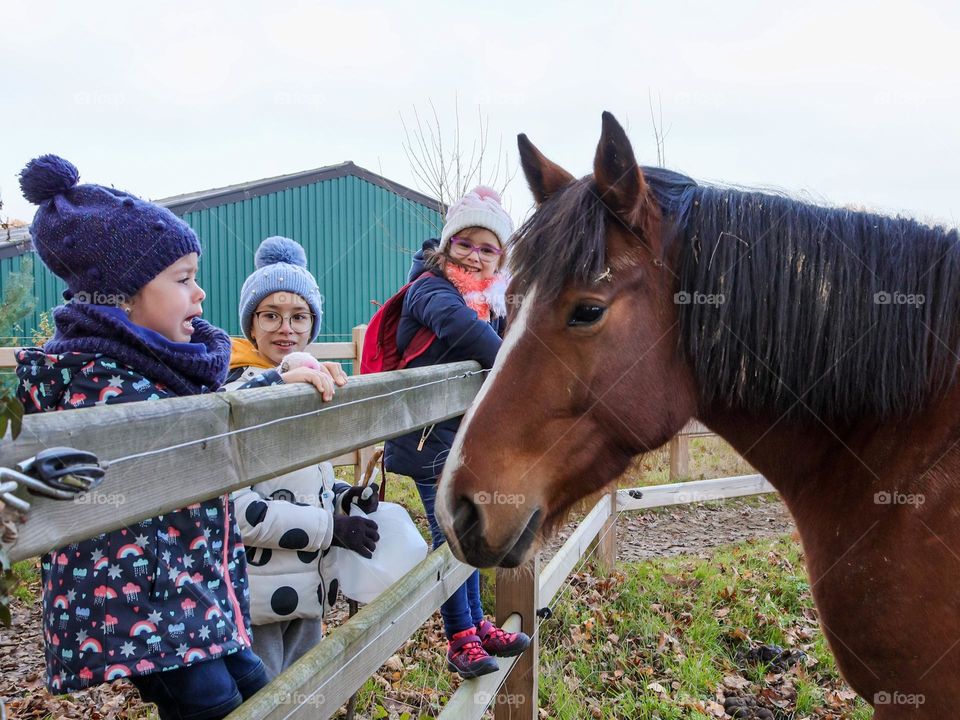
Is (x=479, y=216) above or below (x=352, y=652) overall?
above

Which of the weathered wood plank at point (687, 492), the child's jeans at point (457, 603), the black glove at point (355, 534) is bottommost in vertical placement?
the weathered wood plank at point (687, 492)

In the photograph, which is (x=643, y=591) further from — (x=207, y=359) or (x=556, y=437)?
(x=207, y=359)

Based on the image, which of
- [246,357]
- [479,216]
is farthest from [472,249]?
[246,357]

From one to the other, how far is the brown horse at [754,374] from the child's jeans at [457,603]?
40.1 inches

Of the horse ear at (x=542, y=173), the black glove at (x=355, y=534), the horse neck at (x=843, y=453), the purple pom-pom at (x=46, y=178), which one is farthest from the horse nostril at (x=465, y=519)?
the purple pom-pom at (x=46, y=178)

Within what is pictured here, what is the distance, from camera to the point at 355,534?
2471mm

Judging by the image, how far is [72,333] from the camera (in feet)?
5.33

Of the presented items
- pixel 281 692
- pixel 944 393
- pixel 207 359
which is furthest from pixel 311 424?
pixel 944 393

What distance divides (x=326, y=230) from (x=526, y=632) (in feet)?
47.5

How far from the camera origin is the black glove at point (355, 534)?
2467 millimetres

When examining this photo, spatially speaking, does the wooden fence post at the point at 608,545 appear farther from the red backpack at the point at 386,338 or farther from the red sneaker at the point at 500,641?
the red backpack at the point at 386,338

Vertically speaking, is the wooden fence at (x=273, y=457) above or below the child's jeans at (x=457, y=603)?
above

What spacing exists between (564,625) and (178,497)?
168 inches
